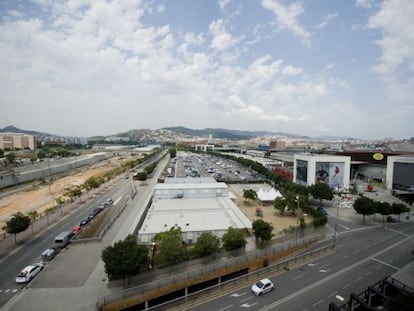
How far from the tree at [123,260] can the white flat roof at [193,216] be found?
6093 mm

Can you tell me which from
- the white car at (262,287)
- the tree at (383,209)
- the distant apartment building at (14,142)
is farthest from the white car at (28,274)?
the distant apartment building at (14,142)

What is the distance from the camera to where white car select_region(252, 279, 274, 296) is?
51.4 feet

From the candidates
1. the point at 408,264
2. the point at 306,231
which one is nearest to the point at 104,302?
the point at 306,231

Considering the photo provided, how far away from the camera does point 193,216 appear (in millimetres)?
25969

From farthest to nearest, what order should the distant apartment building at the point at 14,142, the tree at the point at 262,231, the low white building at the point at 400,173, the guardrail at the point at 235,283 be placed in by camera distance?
the distant apartment building at the point at 14,142 → the low white building at the point at 400,173 → the tree at the point at 262,231 → the guardrail at the point at 235,283

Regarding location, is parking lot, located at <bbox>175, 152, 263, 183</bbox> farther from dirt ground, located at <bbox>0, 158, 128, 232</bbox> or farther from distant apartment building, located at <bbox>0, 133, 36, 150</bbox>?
distant apartment building, located at <bbox>0, 133, 36, 150</bbox>

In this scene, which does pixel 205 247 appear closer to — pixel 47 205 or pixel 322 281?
pixel 322 281

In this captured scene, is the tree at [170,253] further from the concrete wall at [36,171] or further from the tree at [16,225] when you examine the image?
the concrete wall at [36,171]

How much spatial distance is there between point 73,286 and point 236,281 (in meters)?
10.1

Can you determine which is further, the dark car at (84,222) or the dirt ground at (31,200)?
the dirt ground at (31,200)

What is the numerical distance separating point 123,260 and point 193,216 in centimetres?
1169

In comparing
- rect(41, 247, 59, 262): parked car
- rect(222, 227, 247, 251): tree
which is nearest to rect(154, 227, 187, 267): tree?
rect(222, 227, 247, 251): tree

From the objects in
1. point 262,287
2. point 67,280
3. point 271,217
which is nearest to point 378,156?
point 271,217

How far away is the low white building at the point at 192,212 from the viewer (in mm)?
22344
